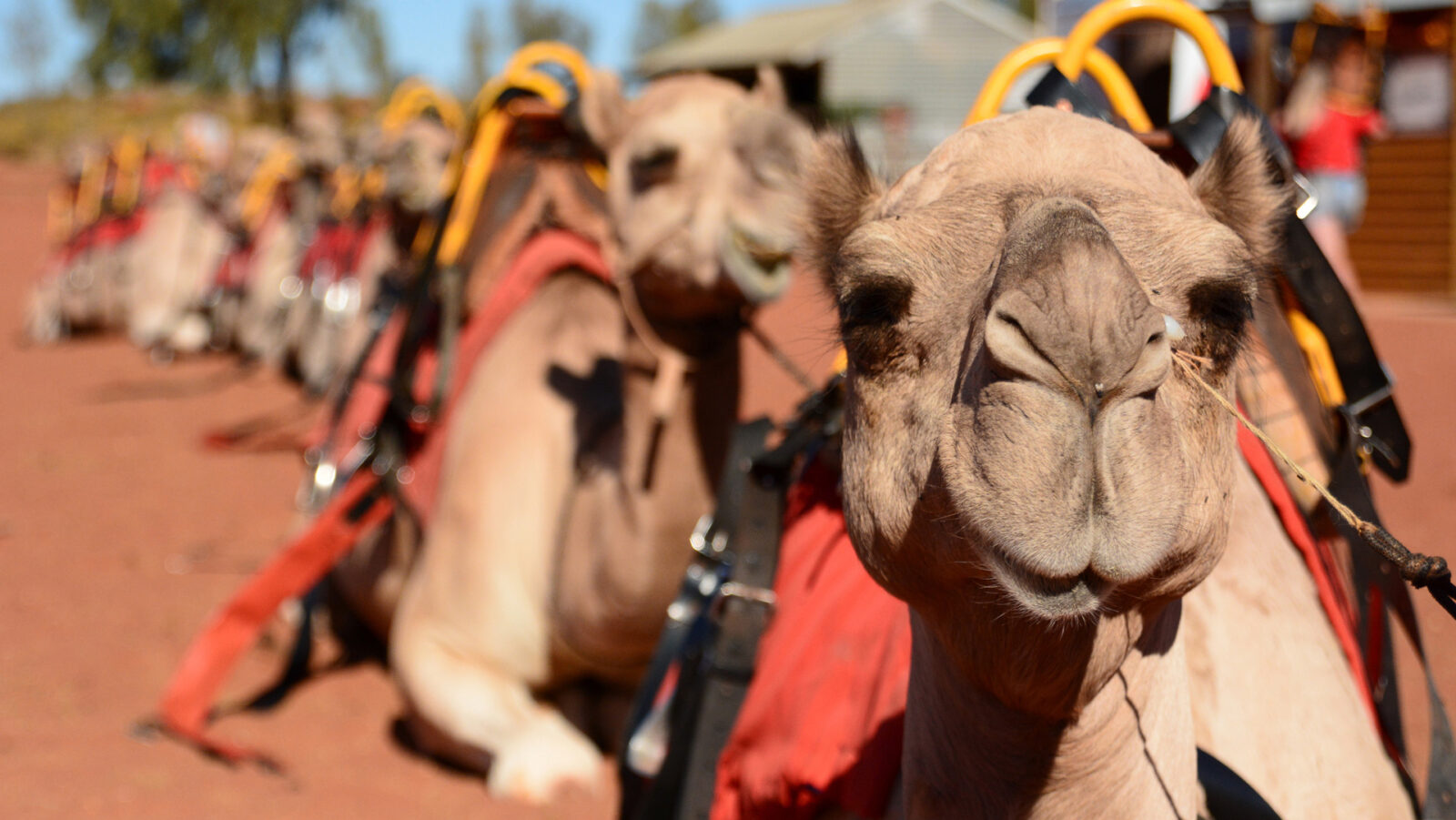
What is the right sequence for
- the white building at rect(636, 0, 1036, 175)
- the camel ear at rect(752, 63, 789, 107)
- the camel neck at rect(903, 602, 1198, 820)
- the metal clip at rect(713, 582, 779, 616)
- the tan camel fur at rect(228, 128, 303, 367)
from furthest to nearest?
the white building at rect(636, 0, 1036, 175) < the tan camel fur at rect(228, 128, 303, 367) < the camel ear at rect(752, 63, 789, 107) < the metal clip at rect(713, 582, 779, 616) < the camel neck at rect(903, 602, 1198, 820)

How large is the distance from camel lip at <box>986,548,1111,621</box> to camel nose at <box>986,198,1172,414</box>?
5.3 inches

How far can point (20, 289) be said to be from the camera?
17.3 meters

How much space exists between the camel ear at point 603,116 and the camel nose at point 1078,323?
7.07ft

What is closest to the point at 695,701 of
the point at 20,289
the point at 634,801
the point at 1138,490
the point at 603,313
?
the point at 634,801

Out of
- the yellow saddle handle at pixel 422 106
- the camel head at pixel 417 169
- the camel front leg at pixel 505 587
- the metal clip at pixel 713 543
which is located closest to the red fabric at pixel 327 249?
the yellow saddle handle at pixel 422 106

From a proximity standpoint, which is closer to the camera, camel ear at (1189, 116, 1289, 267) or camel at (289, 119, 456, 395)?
camel ear at (1189, 116, 1289, 267)

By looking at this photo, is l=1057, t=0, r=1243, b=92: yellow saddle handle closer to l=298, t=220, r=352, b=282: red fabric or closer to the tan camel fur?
l=298, t=220, r=352, b=282: red fabric

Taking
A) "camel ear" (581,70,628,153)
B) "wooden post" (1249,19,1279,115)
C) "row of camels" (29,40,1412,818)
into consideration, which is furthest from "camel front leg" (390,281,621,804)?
"wooden post" (1249,19,1279,115)

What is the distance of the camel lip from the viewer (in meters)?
0.97

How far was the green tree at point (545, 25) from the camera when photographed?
210ft

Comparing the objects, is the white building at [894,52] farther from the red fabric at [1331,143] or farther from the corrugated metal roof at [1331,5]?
the red fabric at [1331,143]

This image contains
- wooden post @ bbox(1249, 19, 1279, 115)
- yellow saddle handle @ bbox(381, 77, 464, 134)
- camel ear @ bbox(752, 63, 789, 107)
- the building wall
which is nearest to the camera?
camel ear @ bbox(752, 63, 789, 107)

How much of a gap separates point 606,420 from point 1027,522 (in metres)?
2.44

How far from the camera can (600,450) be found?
321 cm
